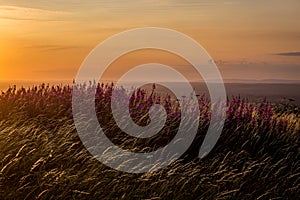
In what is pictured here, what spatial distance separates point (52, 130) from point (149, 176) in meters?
3.24

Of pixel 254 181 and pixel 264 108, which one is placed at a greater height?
pixel 264 108

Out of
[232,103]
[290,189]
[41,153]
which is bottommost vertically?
[290,189]

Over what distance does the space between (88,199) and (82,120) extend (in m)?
3.98

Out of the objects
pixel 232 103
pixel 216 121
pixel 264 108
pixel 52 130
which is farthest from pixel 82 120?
pixel 264 108

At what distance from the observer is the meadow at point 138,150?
754 cm

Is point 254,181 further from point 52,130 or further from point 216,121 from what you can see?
point 52,130

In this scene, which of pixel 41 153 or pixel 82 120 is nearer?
pixel 41 153

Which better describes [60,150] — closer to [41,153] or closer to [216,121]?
[41,153]

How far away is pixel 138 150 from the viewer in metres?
9.77

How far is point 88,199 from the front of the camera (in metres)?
7.14

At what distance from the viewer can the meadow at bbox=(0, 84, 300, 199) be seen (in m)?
7.54

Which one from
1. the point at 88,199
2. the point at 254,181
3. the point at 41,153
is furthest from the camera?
the point at 254,181

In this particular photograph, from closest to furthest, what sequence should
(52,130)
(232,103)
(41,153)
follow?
(41,153) → (52,130) → (232,103)

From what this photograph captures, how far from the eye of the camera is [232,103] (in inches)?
526
